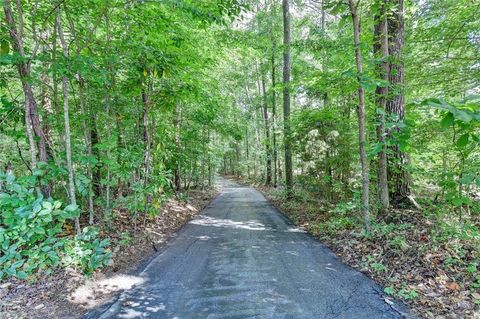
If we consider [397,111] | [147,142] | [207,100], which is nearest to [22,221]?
[147,142]

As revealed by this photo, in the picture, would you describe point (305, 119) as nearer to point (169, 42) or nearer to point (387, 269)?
point (169, 42)

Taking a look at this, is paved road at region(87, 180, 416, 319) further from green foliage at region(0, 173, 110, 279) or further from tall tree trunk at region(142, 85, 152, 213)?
tall tree trunk at region(142, 85, 152, 213)

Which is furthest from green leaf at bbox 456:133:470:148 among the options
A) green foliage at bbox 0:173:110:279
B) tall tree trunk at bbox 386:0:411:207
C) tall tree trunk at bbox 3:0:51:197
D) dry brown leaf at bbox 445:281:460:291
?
tall tree trunk at bbox 3:0:51:197

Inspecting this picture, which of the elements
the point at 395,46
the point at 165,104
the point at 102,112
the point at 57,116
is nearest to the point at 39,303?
the point at 57,116

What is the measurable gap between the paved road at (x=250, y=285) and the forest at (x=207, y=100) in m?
0.48

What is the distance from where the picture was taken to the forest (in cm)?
338

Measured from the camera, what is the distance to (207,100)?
909 cm

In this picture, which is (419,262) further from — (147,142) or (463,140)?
(147,142)

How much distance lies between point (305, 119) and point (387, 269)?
533 centimetres

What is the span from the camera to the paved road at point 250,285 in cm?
305

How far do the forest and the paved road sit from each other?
48 cm

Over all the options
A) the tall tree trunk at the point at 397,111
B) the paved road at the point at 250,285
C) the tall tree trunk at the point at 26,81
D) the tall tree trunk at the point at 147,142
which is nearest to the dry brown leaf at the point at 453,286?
the paved road at the point at 250,285

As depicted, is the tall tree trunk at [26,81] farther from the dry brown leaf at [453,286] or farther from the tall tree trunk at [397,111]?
the tall tree trunk at [397,111]

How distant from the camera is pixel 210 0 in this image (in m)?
5.89
